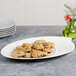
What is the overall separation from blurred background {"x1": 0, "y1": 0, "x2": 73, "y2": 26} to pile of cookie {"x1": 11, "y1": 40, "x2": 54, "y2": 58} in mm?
2198

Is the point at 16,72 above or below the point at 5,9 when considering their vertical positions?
above

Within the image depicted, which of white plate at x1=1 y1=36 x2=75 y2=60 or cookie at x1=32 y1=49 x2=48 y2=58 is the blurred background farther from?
cookie at x1=32 y1=49 x2=48 y2=58

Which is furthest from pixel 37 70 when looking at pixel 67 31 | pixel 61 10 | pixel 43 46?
pixel 61 10

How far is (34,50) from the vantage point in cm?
146

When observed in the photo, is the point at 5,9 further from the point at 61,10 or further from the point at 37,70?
the point at 37,70

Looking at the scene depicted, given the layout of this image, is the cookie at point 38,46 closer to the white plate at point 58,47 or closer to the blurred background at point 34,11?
the white plate at point 58,47

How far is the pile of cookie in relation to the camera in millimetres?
1422

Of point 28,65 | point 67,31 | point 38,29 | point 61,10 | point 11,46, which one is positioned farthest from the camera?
point 61,10

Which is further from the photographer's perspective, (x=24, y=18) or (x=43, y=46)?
(x=24, y=18)

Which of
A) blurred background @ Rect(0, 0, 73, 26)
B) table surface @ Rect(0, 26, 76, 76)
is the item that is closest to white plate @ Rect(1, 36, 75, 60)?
table surface @ Rect(0, 26, 76, 76)

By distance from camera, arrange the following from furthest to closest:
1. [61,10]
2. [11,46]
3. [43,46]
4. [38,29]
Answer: [61,10], [38,29], [11,46], [43,46]

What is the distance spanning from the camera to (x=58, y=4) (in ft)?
12.2

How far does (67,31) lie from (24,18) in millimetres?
2042

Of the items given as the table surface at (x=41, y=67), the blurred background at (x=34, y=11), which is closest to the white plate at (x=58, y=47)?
the table surface at (x=41, y=67)
